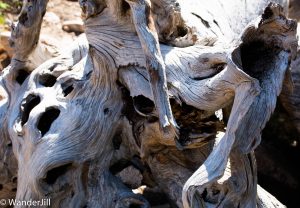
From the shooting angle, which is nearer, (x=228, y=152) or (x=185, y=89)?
(x=228, y=152)

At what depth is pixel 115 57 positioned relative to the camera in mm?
2459

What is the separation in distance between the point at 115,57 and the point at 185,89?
349 millimetres

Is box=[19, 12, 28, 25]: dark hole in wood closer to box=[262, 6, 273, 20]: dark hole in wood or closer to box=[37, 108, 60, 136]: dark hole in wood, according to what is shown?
box=[37, 108, 60, 136]: dark hole in wood

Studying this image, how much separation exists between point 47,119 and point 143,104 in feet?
1.52

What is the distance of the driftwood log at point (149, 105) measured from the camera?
2154mm

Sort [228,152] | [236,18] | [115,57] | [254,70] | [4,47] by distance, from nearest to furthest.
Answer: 1. [228,152]
2. [254,70]
3. [115,57]
4. [236,18]
5. [4,47]

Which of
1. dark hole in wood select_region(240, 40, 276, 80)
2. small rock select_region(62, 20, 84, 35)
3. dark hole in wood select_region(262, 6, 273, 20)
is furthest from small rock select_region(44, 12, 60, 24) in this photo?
dark hole in wood select_region(262, 6, 273, 20)

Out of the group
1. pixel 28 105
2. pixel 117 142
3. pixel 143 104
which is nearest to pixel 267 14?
pixel 143 104

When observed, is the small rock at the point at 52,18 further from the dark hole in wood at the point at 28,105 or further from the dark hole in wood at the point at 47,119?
the dark hole in wood at the point at 47,119

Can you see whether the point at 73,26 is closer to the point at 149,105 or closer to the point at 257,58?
the point at 149,105

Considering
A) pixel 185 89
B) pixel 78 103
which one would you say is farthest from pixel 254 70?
pixel 78 103

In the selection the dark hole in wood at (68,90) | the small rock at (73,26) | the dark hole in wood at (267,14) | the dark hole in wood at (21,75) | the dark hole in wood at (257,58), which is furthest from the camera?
the small rock at (73,26)

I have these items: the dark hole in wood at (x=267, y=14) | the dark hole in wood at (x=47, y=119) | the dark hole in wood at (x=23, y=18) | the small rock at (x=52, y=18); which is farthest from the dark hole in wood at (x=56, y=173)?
the small rock at (x=52, y=18)

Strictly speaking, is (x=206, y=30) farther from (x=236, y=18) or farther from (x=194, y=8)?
(x=236, y=18)
